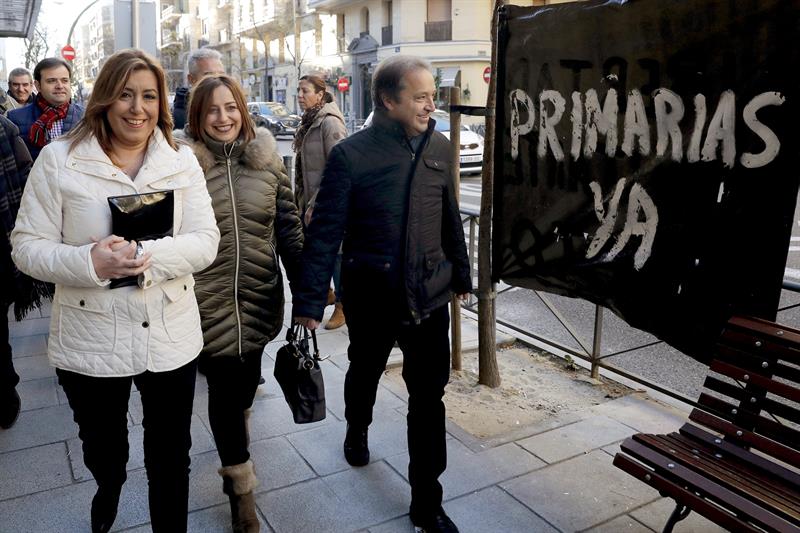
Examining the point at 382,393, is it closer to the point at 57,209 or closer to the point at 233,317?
the point at 233,317

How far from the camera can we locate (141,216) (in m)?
2.38

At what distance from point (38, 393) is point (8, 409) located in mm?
487

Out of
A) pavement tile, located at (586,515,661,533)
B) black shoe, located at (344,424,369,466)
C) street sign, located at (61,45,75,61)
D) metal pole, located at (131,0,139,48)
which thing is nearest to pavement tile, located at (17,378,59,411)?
black shoe, located at (344,424,369,466)

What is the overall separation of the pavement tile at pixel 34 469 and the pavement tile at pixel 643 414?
278 cm

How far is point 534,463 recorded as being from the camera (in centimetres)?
350

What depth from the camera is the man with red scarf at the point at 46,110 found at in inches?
216

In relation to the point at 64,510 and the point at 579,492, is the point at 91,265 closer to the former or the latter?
the point at 64,510

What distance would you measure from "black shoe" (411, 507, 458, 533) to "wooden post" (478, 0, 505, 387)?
163cm

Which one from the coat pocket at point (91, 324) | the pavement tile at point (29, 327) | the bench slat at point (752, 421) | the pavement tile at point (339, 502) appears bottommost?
the pavement tile at point (339, 502)

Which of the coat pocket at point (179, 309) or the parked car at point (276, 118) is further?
the parked car at point (276, 118)

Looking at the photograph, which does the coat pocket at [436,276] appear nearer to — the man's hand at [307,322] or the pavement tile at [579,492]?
the man's hand at [307,322]

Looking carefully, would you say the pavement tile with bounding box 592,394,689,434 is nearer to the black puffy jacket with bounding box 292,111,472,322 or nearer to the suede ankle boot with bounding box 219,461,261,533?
the black puffy jacket with bounding box 292,111,472,322

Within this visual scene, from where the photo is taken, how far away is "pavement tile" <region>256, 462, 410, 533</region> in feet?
9.89

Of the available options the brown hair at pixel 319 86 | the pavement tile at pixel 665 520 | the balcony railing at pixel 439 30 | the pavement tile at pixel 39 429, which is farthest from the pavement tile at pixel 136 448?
the balcony railing at pixel 439 30
